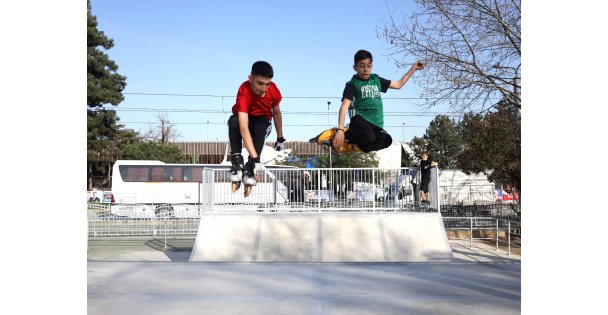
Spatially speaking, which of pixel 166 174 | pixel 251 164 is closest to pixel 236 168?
pixel 251 164

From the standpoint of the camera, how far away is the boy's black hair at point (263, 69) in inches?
185

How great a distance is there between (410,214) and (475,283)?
6.68 metres

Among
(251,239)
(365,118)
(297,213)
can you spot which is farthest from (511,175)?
(365,118)

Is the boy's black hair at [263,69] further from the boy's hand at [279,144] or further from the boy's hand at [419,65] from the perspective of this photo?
the boy's hand at [419,65]

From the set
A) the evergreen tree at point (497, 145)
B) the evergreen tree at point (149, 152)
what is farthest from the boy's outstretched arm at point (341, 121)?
the evergreen tree at point (149, 152)

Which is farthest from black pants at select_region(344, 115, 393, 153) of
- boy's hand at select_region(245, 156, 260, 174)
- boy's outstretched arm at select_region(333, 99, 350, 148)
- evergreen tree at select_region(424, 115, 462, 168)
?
evergreen tree at select_region(424, 115, 462, 168)

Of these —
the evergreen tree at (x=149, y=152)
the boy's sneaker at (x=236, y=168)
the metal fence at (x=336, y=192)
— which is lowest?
the metal fence at (x=336, y=192)

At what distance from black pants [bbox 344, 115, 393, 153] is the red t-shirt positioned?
0.73 metres

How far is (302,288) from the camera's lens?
9523 millimetres

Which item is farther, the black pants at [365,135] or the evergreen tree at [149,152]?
the evergreen tree at [149,152]

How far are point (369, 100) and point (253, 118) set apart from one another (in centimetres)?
108

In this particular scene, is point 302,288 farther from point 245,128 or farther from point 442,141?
point 442,141

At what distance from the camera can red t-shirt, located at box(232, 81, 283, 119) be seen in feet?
16.3

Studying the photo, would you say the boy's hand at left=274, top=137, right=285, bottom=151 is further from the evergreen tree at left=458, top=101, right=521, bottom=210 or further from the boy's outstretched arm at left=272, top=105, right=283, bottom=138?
the evergreen tree at left=458, top=101, right=521, bottom=210
